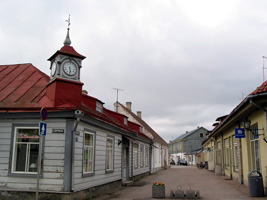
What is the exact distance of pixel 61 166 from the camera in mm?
9469

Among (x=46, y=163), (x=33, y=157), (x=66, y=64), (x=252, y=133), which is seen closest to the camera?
(x=46, y=163)

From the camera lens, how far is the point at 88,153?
1131 centimetres

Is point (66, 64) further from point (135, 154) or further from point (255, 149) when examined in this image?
point (135, 154)

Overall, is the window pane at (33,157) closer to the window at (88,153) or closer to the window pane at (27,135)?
the window pane at (27,135)

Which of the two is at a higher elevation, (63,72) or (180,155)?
(63,72)

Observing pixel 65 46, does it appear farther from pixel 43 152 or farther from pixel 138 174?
pixel 138 174

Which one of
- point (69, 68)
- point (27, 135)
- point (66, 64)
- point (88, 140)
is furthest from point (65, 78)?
point (88, 140)

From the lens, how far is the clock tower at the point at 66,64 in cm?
1079

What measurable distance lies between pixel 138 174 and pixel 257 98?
1383 cm

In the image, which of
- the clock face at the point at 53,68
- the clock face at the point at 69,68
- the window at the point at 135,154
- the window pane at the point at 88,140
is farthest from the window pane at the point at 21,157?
the window at the point at 135,154

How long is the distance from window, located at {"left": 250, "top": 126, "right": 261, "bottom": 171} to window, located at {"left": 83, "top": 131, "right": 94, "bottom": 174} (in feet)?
21.7

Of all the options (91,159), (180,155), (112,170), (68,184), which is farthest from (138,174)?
(180,155)

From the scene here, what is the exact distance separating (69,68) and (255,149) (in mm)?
8569

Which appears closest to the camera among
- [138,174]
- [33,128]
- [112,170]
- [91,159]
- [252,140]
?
[33,128]
